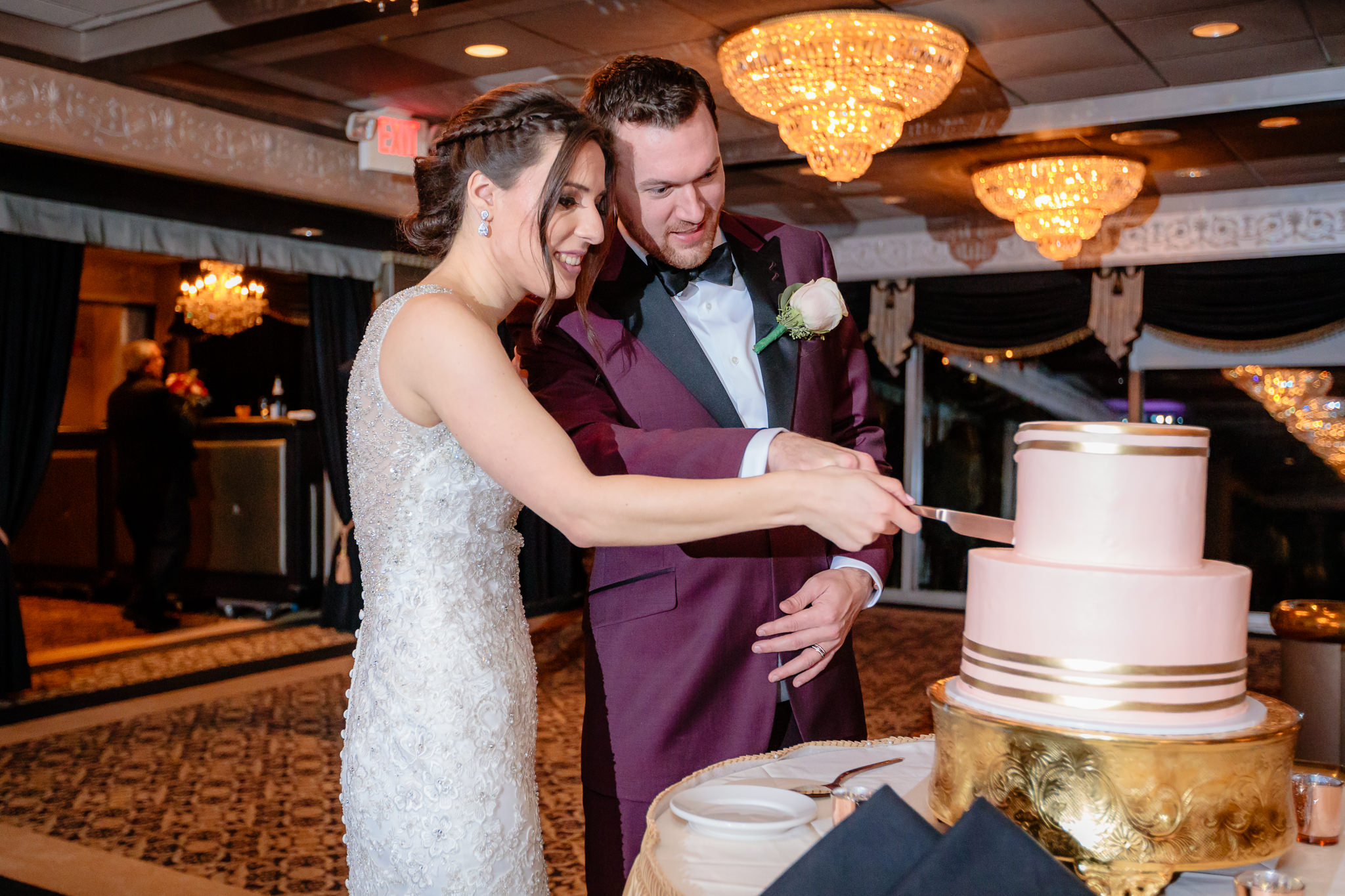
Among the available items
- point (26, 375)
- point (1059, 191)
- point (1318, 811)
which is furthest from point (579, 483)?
point (1059, 191)

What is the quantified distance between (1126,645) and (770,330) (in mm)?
979

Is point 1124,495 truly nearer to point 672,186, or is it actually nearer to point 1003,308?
point 672,186

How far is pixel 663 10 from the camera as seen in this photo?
4.80 metres

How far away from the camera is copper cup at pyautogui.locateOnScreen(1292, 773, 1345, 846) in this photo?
123 cm

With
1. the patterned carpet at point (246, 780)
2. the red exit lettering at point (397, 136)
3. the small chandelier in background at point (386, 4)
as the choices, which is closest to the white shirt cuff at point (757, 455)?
the patterned carpet at point (246, 780)

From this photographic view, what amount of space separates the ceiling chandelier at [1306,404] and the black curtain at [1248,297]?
53 centimetres

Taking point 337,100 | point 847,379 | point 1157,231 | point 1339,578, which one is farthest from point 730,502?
point 1339,578

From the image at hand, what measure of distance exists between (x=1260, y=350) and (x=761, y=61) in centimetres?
612

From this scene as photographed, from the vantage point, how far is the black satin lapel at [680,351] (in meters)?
1.84

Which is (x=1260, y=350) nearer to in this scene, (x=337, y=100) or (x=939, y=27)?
(x=939, y=27)

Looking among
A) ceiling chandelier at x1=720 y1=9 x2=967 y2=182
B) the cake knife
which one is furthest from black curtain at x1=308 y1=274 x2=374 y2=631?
the cake knife

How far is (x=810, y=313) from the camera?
1.80m

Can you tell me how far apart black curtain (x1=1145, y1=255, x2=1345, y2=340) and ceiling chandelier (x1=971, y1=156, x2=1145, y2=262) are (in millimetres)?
1979

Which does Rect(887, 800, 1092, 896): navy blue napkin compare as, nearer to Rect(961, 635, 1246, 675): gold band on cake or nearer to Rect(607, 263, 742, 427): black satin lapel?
Rect(961, 635, 1246, 675): gold band on cake
